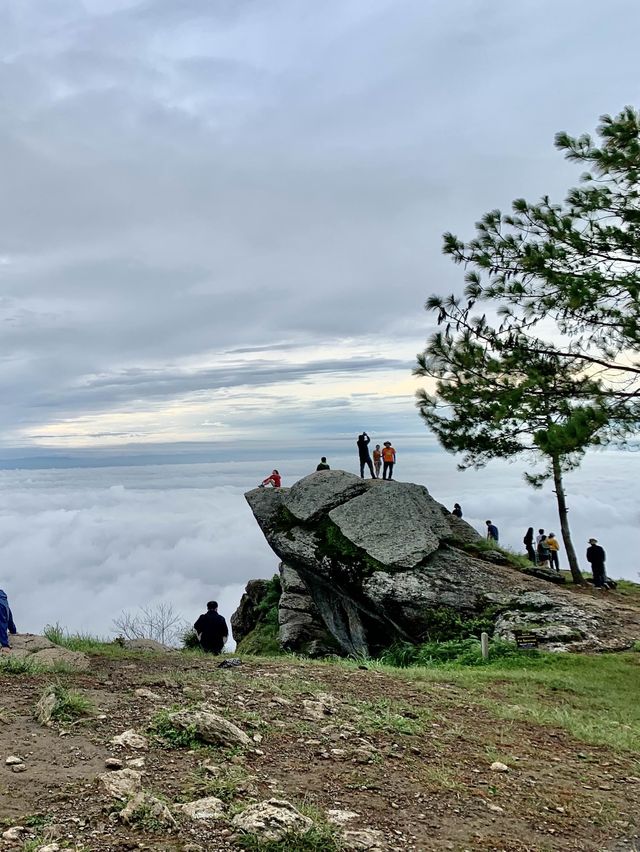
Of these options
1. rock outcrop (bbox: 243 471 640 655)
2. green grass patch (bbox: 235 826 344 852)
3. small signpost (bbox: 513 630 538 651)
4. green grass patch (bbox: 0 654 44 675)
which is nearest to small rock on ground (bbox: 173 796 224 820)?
green grass patch (bbox: 235 826 344 852)

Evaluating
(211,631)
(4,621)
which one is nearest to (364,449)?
(211,631)

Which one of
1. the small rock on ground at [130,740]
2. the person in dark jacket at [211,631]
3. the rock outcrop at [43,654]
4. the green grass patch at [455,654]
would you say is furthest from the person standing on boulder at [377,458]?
the small rock on ground at [130,740]

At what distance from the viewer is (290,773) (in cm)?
632

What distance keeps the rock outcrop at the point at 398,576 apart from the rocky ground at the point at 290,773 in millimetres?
7962

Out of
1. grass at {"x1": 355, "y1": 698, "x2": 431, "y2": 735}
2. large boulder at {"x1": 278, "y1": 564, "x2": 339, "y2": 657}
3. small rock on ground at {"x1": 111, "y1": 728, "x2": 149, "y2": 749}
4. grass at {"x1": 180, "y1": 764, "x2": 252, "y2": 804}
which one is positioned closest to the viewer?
grass at {"x1": 180, "y1": 764, "x2": 252, "y2": 804}

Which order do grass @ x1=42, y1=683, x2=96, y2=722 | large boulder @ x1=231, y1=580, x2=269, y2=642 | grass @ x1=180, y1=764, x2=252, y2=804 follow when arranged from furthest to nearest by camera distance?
large boulder @ x1=231, y1=580, x2=269, y2=642 → grass @ x1=42, y1=683, x2=96, y2=722 → grass @ x1=180, y1=764, x2=252, y2=804

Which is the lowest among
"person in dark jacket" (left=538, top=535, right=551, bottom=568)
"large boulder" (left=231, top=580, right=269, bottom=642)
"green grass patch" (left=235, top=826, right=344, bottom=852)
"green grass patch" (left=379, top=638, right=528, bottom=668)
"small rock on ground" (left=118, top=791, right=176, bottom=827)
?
"large boulder" (left=231, top=580, right=269, bottom=642)

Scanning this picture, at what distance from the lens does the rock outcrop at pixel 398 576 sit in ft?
56.2

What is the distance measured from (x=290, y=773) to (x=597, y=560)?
65.1 feet

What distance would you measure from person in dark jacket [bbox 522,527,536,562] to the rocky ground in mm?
21434

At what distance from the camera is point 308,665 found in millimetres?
12531

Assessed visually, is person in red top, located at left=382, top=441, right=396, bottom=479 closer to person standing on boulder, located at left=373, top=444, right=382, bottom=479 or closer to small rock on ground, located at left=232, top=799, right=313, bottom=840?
person standing on boulder, located at left=373, top=444, right=382, bottom=479

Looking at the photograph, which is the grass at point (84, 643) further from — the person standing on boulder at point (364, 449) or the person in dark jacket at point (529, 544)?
the person in dark jacket at point (529, 544)

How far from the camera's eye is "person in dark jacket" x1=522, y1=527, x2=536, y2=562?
30.0 metres
